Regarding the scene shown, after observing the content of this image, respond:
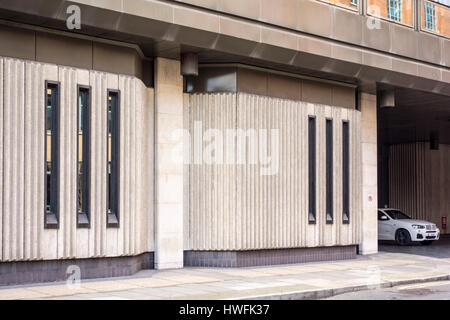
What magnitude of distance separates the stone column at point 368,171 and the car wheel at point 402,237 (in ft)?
17.3

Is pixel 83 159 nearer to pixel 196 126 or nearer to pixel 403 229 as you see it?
pixel 196 126

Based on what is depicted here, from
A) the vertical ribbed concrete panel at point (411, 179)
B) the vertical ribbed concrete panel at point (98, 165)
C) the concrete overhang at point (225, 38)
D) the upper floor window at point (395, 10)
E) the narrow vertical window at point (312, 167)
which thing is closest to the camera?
the concrete overhang at point (225, 38)

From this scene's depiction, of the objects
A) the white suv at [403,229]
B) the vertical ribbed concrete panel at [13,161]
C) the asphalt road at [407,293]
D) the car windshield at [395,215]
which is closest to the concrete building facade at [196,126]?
the vertical ribbed concrete panel at [13,161]

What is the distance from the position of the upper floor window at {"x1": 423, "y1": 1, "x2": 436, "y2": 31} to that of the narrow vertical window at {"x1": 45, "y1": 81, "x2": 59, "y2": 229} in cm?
1220

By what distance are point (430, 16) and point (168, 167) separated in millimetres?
9989

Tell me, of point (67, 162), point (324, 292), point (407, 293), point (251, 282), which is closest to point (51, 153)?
point (67, 162)

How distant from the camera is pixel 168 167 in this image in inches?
667

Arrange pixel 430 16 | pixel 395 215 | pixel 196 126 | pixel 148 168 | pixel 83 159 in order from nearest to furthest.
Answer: pixel 83 159, pixel 148 168, pixel 196 126, pixel 430 16, pixel 395 215

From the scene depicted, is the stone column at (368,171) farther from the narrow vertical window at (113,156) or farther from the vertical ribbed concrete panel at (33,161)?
the vertical ribbed concrete panel at (33,161)

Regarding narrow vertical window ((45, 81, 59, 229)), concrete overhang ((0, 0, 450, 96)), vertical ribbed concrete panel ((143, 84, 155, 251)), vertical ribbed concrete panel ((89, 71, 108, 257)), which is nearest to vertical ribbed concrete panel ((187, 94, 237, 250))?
vertical ribbed concrete panel ((143, 84, 155, 251))

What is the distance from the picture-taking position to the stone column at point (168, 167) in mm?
16766

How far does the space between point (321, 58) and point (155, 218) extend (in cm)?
594
